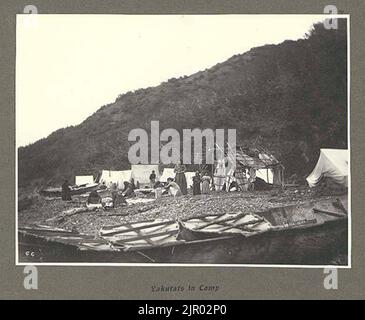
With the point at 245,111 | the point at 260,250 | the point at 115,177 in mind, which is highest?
the point at 245,111

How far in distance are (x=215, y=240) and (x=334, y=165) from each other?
1.13 meters

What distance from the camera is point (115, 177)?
13.8 ft

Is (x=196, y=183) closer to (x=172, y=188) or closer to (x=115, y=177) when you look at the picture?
(x=172, y=188)

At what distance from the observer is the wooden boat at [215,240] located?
4.13 metres

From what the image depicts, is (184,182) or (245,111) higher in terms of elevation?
(245,111)

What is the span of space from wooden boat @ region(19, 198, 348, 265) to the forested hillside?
1.33 feet

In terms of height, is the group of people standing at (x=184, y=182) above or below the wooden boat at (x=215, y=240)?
above

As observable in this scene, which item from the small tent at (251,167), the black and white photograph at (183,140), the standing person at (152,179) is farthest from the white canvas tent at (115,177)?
the small tent at (251,167)

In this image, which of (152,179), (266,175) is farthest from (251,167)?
(152,179)

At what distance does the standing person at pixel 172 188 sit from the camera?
4.17 metres

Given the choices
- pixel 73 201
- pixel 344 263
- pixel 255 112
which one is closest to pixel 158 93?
pixel 255 112

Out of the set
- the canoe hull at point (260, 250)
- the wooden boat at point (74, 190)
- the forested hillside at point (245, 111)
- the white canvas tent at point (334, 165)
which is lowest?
the canoe hull at point (260, 250)

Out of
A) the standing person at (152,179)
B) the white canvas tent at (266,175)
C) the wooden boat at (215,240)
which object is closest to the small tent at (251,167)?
the white canvas tent at (266,175)

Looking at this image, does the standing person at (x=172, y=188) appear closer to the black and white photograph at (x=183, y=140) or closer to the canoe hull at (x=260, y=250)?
the black and white photograph at (x=183, y=140)
